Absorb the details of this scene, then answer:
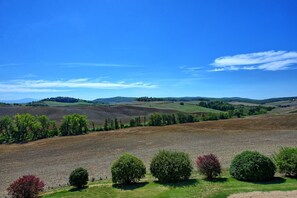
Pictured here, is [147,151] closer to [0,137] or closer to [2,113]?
[0,137]

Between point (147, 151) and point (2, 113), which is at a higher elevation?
point (2, 113)

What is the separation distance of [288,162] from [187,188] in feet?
22.2

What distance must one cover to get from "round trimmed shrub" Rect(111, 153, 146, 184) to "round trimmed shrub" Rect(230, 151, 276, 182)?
6.11m

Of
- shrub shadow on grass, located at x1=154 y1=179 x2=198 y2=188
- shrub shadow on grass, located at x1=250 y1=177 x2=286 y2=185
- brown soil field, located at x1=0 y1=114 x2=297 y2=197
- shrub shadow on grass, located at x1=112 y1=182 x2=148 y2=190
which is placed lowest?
brown soil field, located at x1=0 y1=114 x2=297 y2=197

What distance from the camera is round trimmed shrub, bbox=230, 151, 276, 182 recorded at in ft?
65.0

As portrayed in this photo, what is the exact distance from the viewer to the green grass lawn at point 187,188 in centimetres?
1742

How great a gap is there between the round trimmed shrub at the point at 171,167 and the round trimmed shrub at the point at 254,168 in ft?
10.3

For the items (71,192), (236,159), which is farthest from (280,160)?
(71,192)

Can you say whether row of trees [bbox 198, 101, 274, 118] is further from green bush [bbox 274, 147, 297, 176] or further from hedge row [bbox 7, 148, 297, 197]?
hedge row [bbox 7, 148, 297, 197]

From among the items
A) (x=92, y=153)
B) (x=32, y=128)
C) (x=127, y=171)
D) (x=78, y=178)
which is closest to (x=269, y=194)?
(x=127, y=171)

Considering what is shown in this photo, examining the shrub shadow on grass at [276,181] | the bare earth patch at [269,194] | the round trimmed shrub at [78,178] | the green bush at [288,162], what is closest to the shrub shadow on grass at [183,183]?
the bare earth patch at [269,194]

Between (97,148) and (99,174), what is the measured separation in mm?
20181

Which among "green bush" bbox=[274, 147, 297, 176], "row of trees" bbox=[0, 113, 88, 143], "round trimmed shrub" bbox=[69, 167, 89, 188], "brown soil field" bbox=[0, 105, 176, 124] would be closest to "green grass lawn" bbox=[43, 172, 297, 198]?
"round trimmed shrub" bbox=[69, 167, 89, 188]

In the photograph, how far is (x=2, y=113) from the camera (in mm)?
95688
